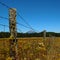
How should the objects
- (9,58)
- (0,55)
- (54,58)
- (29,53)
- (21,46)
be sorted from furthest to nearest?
(54,58) → (29,53) → (21,46) → (0,55) → (9,58)

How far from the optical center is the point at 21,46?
7355 mm

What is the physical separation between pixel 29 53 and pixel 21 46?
627 millimetres

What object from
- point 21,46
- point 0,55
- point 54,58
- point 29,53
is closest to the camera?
point 0,55

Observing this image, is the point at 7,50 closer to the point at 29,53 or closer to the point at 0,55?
the point at 0,55

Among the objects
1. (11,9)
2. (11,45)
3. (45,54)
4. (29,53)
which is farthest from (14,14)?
(45,54)

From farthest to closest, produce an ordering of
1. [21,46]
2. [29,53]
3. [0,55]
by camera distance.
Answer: [29,53], [21,46], [0,55]

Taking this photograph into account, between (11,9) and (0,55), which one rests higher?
(11,9)

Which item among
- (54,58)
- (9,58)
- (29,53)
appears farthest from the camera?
(54,58)

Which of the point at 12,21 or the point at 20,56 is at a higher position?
the point at 12,21

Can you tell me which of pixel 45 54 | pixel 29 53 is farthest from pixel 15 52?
pixel 45 54

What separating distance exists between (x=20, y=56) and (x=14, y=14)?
1.31 metres

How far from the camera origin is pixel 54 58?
356 inches

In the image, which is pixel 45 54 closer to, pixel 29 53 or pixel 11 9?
pixel 29 53

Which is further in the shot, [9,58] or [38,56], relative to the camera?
[38,56]
